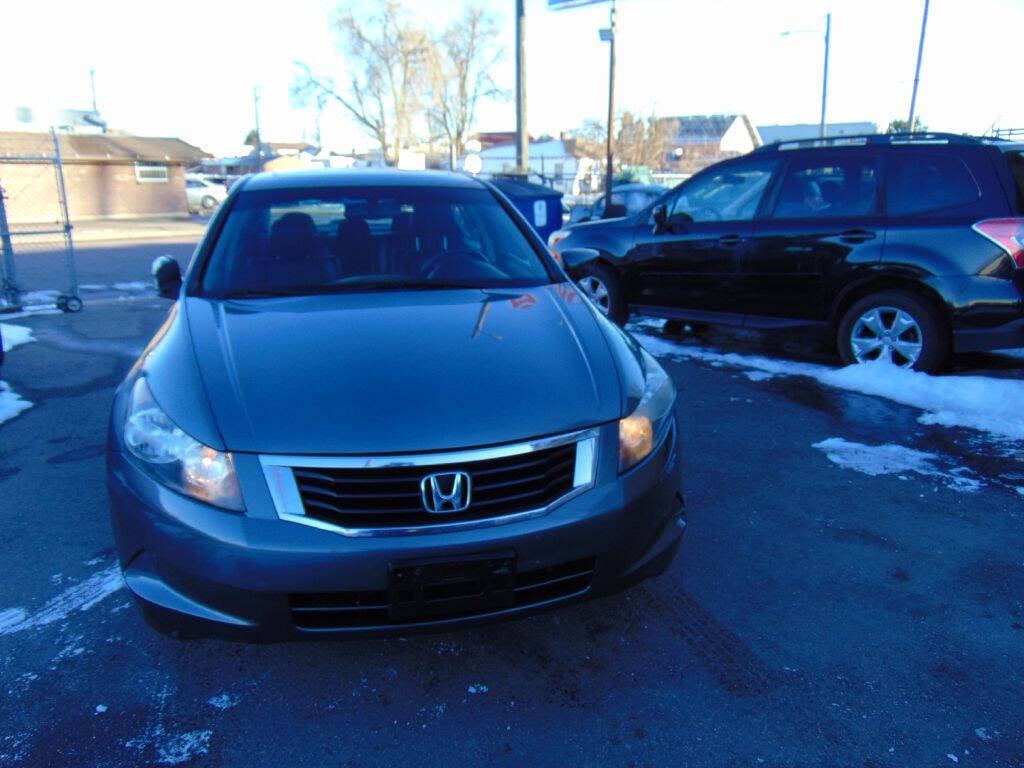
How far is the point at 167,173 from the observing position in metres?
31.5

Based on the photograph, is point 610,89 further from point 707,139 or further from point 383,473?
point 707,139

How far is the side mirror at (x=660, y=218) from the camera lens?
7031mm

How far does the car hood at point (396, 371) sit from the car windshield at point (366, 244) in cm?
23

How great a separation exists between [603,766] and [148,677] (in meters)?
1.49

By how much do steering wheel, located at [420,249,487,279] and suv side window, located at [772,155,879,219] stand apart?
3.67 meters

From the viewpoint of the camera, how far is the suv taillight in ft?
17.1

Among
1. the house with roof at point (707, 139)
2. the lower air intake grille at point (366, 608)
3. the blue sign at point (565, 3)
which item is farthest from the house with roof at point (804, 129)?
the lower air intake grille at point (366, 608)

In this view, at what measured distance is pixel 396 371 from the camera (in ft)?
8.23

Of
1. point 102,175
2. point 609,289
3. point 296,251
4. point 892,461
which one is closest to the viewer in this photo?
point 296,251

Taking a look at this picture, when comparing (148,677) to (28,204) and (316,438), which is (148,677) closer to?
(316,438)

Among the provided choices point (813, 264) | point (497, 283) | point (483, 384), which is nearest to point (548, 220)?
point (813, 264)

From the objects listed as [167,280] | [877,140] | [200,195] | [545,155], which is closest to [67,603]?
[167,280]

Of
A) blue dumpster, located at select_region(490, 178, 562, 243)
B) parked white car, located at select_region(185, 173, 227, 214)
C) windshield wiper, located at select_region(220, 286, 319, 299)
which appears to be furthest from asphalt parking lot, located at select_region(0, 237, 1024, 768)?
parked white car, located at select_region(185, 173, 227, 214)

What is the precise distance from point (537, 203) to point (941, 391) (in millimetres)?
7102
